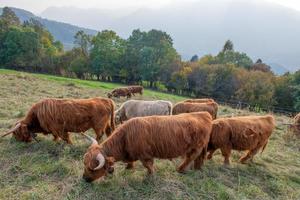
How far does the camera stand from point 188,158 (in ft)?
22.1

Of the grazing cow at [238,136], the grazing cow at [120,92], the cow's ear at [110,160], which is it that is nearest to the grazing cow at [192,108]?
the grazing cow at [238,136]

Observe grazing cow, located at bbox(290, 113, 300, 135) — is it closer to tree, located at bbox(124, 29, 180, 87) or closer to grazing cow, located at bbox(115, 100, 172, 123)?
Answer: grazing cow, located at bbox(115, 100, 172, 123)

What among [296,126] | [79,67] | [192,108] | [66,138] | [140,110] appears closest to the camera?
[66,138]

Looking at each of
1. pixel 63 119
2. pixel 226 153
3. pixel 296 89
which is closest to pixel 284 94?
pixel 296 89

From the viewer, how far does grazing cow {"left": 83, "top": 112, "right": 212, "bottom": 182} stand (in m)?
5.93

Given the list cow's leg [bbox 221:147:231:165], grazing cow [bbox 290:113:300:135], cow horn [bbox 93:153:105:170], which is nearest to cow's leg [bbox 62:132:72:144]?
cow horn [bbox 93:153:105:170]

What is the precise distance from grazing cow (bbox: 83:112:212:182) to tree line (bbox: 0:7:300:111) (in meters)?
34.7

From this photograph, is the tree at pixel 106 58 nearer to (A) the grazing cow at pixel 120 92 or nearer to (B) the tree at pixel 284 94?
(B) the tree at pixel 284 94

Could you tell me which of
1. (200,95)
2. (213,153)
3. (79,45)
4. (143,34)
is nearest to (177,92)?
(200,95)

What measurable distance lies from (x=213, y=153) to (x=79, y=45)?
52704mm

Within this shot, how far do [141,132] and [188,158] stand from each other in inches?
49.3

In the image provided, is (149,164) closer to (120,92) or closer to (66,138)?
(66,138)

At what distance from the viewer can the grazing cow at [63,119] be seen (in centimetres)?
772

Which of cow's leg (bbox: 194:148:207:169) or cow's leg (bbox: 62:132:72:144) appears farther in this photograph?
cow's leg (bbox: 62:132:72:144)
